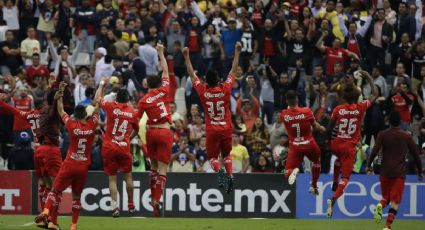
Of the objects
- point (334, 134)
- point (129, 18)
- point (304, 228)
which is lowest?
point (304, 228)

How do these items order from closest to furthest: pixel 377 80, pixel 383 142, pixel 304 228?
pixel 383 142 < pixel 304 228 < pixel 377 80

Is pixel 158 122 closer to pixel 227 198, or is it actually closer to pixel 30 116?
pixel 30 116

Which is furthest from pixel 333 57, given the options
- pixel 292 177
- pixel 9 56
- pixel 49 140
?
pixel 49 140

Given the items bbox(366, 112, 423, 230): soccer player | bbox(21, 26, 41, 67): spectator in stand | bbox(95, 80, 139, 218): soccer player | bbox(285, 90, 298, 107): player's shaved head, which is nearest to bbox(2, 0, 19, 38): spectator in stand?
bbox(21, 26, 41, 67): spectator in stand

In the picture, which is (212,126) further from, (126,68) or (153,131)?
(126,68)

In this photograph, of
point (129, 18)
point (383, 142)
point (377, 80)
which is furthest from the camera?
point (129, 18)

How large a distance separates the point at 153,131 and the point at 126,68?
9.16 m

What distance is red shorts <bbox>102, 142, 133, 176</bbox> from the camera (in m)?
25.4

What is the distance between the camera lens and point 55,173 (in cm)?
2555

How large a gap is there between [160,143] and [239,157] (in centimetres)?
626

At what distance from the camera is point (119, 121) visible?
25297mm

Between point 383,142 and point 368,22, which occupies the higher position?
point 368,22

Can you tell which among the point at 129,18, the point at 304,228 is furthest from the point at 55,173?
the point at 129,18

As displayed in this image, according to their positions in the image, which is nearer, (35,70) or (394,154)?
(394,154)
